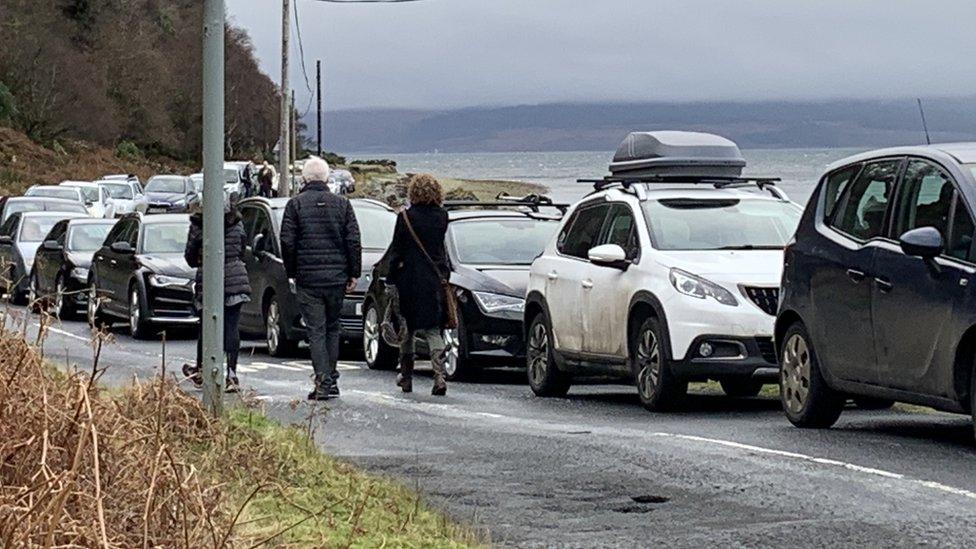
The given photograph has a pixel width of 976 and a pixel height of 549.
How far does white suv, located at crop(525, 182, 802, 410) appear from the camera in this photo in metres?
14.0

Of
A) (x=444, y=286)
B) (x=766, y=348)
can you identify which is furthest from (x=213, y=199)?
(x=444, y=286)

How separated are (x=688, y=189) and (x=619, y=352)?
5.45 ft

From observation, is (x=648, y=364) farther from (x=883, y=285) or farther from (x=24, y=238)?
(x=24, y=238)

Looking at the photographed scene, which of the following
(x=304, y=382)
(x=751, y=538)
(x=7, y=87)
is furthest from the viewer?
(x=7, y=87)

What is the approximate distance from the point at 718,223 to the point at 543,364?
6.82 ft

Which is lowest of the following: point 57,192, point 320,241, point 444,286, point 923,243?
point 57,192

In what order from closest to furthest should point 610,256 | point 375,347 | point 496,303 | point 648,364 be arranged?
point 648,364
point 610,256
point 496,303
point 375,347

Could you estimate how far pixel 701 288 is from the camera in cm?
1419

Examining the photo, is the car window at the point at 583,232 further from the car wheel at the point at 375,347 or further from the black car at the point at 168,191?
the black car at the point at 168,191

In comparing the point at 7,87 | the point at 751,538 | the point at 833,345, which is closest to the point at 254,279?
the point at 833,345

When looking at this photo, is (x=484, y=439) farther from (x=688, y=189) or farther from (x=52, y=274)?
(x=52, y=274)

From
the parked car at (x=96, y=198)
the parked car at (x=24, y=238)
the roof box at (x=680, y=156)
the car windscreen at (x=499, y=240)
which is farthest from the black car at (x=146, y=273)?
the parked car at (x=96, y=198)

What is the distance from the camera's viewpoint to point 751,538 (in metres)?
8.22

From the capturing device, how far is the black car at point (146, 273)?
25.2m
